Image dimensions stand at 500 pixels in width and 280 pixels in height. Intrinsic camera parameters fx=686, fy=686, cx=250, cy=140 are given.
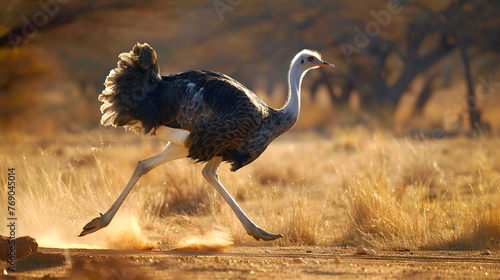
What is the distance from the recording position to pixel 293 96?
22.1ft

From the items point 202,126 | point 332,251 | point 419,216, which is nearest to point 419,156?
point 419,216

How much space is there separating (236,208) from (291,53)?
28.8 metres

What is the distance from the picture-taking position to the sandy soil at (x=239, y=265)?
4.96 metres

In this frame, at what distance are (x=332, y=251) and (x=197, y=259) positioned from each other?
5.38ft

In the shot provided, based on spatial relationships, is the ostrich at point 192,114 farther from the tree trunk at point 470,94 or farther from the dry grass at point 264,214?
the tree trunk at point 470,94

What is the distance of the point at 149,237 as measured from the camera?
7.53m

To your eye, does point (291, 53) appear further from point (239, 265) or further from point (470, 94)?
point (239, 265)

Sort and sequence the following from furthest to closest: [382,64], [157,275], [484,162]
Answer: [382,64]
[484,162]
[157,275]

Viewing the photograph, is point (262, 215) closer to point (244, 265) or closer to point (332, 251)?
point (332, 251)

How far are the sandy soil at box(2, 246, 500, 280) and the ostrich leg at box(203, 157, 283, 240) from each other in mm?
184

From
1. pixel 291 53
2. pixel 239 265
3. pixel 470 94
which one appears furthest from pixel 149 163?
pixel 291 53

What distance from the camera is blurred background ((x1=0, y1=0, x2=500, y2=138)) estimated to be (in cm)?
2455

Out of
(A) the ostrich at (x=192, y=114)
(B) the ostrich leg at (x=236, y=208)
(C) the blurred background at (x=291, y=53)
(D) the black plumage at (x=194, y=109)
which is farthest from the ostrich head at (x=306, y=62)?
(C) the blurred background at (x=291, y=53)

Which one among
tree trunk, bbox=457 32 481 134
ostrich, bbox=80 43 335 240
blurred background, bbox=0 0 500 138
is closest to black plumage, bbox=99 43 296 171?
ostrich, bbox=80 43 335 240
